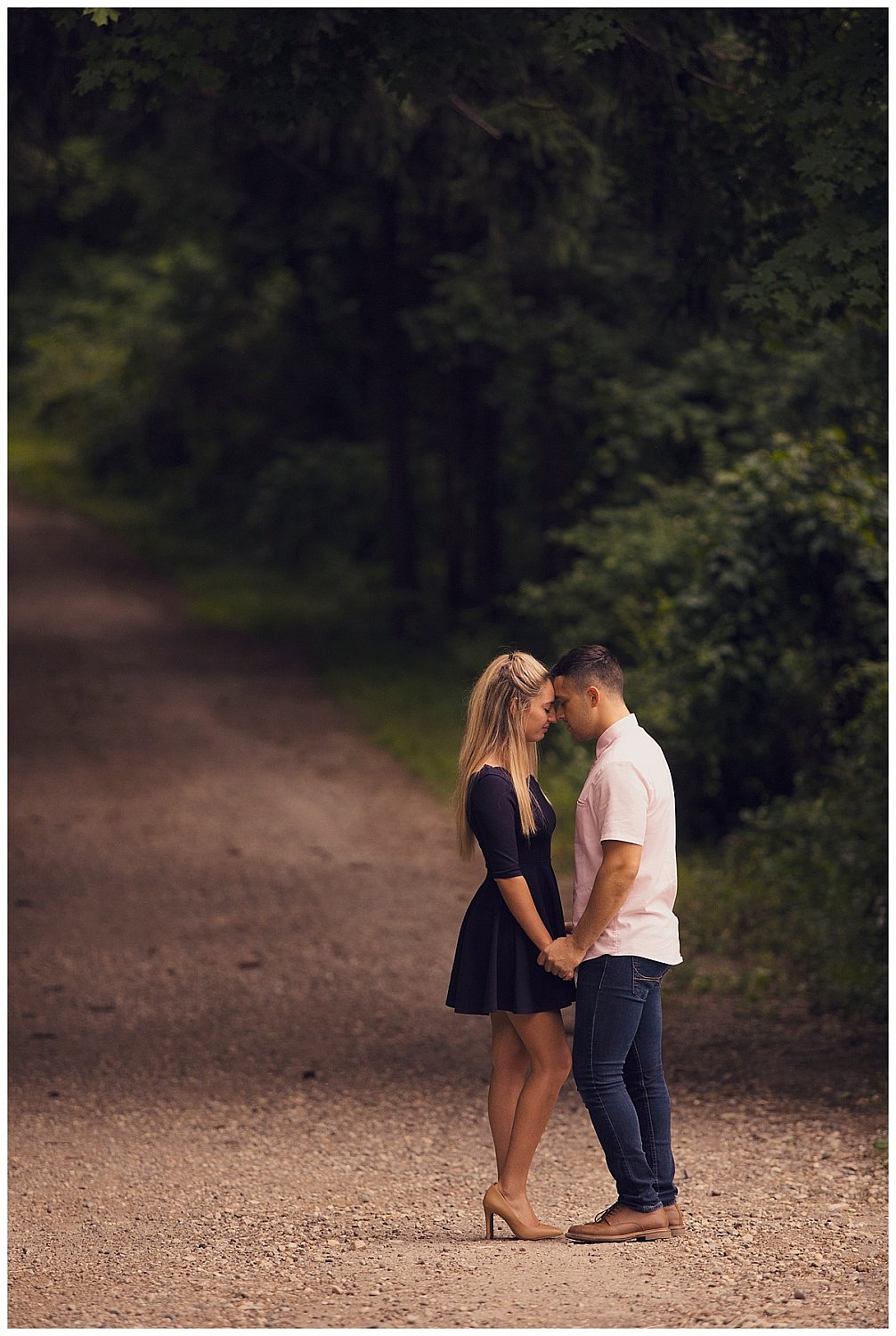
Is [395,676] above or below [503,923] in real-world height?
above

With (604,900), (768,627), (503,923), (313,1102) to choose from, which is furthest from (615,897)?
(768,627)

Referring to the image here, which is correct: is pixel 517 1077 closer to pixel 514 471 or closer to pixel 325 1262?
pixel 325 1262

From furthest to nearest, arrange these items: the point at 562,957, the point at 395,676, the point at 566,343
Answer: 1. the point at 395,676
2. the point at 566,343
3. the point at 562,957

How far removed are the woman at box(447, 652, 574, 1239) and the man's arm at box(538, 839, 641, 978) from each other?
8 cm

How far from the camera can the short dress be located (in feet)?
15.3

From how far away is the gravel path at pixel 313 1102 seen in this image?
463cm

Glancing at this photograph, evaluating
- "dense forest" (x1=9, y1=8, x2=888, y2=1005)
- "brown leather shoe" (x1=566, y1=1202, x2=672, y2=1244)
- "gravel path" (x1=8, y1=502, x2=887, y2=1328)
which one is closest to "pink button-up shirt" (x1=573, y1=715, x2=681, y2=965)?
"brown leather shoe" (x1=566, y1=1202, x2=672, y2=1244)

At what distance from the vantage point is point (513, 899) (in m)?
4.62

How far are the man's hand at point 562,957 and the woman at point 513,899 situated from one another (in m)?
0.03

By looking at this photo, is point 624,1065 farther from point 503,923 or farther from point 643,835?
point 643,835

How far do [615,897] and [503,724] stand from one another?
644 mm

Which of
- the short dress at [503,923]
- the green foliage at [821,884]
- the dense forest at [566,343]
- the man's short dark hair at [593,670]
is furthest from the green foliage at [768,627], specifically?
the short dress at [503,923]

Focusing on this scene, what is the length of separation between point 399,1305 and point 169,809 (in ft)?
28.8

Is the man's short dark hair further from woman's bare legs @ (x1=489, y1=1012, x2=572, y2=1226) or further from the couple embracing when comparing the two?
woman's bare legs @ (x1=489, y1=1012, x2=572, y2=1226)
